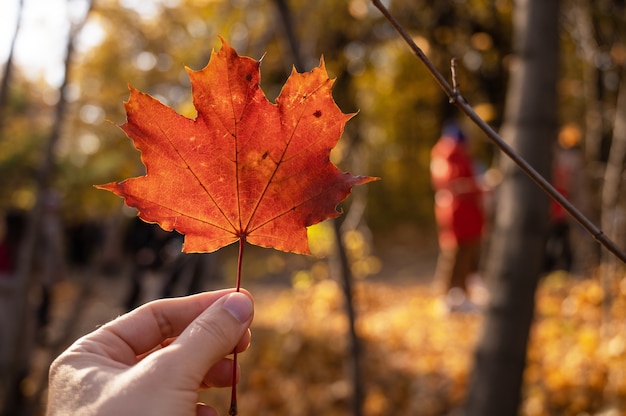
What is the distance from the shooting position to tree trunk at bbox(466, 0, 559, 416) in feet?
7.48

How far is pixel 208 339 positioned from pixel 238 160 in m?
0.22

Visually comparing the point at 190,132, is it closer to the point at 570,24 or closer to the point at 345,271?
the point at 345,271

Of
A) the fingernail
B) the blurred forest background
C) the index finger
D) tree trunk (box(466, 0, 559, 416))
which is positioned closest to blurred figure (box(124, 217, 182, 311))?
the blurred forest background

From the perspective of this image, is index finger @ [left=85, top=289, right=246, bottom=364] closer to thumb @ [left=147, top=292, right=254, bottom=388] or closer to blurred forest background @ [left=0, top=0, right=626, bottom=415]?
thumb @ [left=147, top=292, right=254, bottom=388]

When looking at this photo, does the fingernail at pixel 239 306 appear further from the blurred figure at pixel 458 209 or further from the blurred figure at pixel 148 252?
the blurred figure at pixel 458 209

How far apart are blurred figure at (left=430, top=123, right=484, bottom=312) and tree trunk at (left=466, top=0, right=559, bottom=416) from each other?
9.64ft

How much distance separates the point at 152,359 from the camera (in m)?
0.73

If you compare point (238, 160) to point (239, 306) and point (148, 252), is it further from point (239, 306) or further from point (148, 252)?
point (148, 252)

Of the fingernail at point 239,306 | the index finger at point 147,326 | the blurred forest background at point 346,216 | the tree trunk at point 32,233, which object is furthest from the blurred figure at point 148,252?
the fingernail at point 239,306

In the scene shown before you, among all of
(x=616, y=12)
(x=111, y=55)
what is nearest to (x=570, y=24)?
(x=616, y=12)

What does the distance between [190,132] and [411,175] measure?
14.6 m

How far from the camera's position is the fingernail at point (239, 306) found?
790 mm

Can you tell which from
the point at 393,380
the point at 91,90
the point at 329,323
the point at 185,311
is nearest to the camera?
the point at 185,311

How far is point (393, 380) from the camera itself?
392cm
